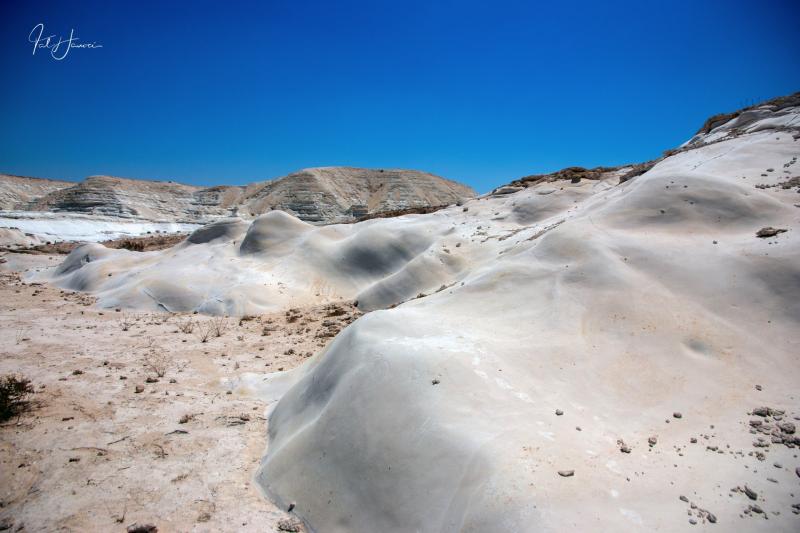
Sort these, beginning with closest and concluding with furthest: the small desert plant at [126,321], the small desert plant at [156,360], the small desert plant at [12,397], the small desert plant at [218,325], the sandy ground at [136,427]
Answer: the sandy ground at [136,427]
the small desert plant at [12,397]
the small desert plant at [156,360]
the small desert plant at [218,325]
the small desert plant at [126,321]

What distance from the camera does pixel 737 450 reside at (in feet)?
8.96

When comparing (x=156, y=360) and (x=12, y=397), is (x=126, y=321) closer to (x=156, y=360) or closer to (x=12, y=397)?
(x=156, y=360)

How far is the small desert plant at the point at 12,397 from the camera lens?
14.5ft

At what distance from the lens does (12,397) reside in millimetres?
4680

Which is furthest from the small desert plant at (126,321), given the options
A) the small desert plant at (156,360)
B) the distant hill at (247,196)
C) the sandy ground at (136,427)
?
the distant hill at (247,196)

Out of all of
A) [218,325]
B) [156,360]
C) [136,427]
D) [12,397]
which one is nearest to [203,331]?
[218,325]

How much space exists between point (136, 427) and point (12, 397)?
151cm

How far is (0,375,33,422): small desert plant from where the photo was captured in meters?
4.41

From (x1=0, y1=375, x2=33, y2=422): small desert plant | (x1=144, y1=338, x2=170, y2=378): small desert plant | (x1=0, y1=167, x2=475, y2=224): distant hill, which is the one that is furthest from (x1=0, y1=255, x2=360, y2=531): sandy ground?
Result: (x1=0, y1=167, x2=475, y2=224): distant hill

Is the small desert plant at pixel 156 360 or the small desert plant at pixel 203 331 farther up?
the small desert plant at pixel 203 331

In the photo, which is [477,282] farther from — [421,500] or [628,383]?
[421,500]

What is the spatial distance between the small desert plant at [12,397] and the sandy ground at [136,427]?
0.12m

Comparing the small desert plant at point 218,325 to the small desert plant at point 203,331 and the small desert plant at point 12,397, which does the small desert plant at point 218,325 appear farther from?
the small desert plant at point 12,397

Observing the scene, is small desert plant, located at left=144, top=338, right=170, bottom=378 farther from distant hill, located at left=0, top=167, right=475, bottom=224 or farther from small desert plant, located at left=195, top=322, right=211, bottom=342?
distant hill, located at left=0, top=167, right=475, bottom=224
